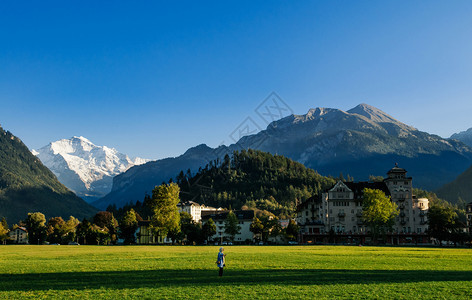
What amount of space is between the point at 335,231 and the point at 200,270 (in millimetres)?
120472

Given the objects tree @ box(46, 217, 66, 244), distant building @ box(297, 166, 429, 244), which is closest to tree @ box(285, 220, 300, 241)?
distant building @ box(297, 166, 429, 244)

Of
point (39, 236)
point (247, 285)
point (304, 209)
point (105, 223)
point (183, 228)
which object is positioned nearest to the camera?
point (247, 285)

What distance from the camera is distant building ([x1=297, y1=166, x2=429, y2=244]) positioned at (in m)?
144

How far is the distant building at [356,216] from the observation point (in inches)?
5650

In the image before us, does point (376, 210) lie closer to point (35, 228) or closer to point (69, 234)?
point (69, 234)

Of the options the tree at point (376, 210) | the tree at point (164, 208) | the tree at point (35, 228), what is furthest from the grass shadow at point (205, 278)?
the tree at point (35, 228)

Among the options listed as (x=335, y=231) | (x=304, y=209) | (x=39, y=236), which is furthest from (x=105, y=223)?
(x=335, y=231)

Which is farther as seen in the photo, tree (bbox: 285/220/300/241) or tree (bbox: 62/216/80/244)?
tree (bbox: 62/216/80/244)

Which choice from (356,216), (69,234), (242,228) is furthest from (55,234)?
(356,216)

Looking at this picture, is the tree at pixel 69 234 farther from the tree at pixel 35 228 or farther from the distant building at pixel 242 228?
the distant building at pixel 242 228

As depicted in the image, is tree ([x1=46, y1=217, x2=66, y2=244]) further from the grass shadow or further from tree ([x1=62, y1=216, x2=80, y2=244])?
the grass shadow

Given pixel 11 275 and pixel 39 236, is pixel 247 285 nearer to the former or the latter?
pixel 11 275

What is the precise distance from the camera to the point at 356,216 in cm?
14662

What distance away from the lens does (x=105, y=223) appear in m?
185
